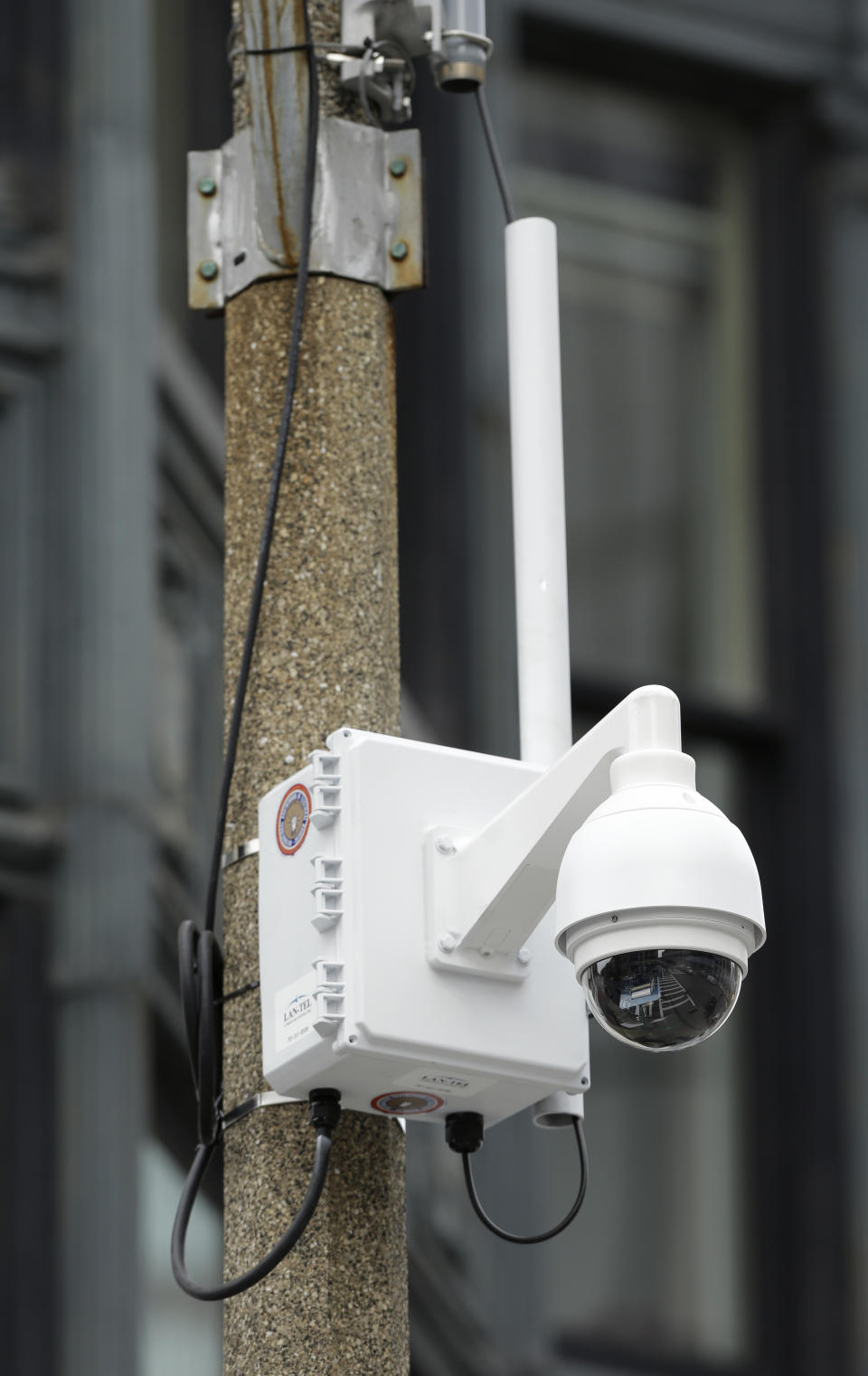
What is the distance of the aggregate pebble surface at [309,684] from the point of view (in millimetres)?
3539

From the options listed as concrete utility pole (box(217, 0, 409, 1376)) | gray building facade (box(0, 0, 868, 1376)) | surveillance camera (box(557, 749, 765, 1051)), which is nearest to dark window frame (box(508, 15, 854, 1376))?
gray building facade (box(0, 0, 868, 1376))

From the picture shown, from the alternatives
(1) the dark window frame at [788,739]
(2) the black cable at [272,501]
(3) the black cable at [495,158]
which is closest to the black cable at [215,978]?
(2) the black cable at [272,501]

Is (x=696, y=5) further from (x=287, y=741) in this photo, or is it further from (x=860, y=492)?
(x=287, y=741)

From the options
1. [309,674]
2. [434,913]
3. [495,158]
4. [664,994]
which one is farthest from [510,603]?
[664,994]

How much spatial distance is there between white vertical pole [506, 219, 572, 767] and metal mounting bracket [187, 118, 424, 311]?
21 centimetres

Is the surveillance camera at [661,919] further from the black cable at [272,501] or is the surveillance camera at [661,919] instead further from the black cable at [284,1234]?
the black cable at [272,501]

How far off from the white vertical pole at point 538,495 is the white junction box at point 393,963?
16 cm

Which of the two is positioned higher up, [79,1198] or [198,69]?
[198,69]

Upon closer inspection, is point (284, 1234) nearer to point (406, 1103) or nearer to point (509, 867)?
point (406, 1103)

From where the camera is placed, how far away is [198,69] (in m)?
9.91

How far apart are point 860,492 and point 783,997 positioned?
265 cm

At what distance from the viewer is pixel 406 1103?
11.8ft

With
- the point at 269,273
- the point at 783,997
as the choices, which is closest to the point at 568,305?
the point at 783,997

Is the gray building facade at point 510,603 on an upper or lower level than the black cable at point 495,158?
upper
